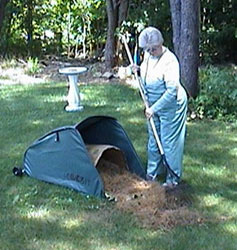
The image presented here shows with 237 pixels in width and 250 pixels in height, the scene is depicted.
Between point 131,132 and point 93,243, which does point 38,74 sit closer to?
point 131,132

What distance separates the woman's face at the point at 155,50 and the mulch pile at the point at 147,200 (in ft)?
3.43

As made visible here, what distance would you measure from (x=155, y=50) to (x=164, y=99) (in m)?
0.38

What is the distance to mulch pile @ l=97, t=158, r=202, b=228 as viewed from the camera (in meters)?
3.91

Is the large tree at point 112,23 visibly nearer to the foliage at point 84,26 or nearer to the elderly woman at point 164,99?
the foliage at point 84,26

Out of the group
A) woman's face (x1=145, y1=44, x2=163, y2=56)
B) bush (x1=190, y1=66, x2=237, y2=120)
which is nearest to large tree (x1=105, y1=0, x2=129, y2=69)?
bush (x1=190, y1=66, x2=237, y2=120)

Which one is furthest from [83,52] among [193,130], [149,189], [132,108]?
[149,189]

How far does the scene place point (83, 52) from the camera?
44.6 ft

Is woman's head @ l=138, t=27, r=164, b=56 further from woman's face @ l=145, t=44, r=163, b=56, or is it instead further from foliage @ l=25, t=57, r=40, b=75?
foliage @ l=25, t=57, r=40, b=75

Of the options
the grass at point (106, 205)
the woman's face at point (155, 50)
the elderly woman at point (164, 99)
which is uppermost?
the woman's face at point (155, 50)

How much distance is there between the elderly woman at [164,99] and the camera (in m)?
4.17

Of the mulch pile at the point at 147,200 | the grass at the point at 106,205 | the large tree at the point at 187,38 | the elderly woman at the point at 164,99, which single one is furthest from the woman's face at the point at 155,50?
the large tree at the point at 187,38

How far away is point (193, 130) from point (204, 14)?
592 centimetres

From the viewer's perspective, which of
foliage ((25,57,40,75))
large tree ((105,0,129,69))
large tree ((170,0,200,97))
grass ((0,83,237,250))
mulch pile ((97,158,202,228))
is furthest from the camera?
large tree ((105,0,129,69))

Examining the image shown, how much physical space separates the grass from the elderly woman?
34 cm
